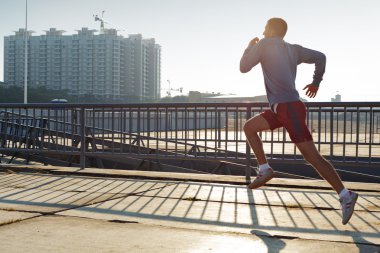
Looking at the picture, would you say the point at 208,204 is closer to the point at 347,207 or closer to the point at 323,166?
the point at 323,166

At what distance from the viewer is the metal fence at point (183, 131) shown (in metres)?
7.10

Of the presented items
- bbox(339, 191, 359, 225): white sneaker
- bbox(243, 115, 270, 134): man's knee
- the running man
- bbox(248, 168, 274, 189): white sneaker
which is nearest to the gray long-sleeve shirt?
the running man

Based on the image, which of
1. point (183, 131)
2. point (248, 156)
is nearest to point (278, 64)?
point (248, 156)

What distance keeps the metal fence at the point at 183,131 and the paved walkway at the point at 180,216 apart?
0.94 metres

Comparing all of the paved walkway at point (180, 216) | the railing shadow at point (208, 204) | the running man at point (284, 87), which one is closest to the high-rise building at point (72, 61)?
the railing shadow at point (208, 204)

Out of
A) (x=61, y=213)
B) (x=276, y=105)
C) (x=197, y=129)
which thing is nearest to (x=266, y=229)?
(x=276, y=105)

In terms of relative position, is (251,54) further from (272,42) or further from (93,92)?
(93,92)

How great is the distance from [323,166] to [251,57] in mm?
1238

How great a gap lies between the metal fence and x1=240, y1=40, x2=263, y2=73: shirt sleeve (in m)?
2.12

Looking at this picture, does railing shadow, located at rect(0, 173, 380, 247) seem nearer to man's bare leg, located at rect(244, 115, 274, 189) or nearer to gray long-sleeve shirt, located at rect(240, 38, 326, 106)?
man's bare leg, located at rect(244, 115, 274, 189)

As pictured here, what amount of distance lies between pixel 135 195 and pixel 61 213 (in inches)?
48.9

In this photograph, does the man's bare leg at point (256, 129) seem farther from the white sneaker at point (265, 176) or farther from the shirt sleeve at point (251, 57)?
the shirt sleeve at point (251, 57)

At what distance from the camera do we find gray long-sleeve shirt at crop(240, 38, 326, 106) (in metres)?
4.27

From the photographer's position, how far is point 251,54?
4.33m
